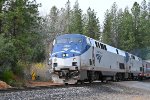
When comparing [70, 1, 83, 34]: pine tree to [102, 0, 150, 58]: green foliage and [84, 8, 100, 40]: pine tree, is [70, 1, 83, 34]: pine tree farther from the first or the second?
[102, 0, 150, 58]: green foliage

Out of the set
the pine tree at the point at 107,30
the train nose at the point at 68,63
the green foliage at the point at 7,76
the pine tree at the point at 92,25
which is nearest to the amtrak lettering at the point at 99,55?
the train nose at the point at 68,63

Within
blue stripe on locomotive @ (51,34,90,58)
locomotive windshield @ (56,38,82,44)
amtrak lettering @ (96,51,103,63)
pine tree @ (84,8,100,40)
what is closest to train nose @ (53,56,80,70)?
blue stripe on locomotive @ (51,34,90,58)

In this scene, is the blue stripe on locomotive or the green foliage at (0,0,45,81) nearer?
the blue stripe on locomotive

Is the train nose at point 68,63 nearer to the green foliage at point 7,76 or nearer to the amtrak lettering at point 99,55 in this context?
the amtrak lettering at point 99,55

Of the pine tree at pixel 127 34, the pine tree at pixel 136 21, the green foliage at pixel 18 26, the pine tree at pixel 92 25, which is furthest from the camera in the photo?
the pine tree at pixel 136 21

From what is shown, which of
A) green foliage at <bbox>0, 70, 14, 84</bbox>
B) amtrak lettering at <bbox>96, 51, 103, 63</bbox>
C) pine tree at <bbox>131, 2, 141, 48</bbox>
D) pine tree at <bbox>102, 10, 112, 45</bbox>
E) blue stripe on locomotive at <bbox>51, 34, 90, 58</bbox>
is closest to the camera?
blue stripe on locomotive at <bbox>51, 34, 90, 58</bbox>

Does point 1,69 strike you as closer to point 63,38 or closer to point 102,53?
point 63,38

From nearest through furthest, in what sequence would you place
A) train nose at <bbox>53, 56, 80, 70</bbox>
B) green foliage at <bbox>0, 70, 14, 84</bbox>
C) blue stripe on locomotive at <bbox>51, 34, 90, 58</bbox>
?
1. train nose at <bbox>53, 56, 80, 70</bbox>
2. blue stripe on locomotive at <bbox>51, 34, 90, 58</bbox>
3. green foliage at <bbox>0, 70, 14, 84</bbox>

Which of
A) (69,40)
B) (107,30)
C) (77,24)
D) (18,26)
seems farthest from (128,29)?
(69,40)

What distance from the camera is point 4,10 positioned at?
107 ft

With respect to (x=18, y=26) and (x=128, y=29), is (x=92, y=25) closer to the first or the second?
(x=128, y=29)

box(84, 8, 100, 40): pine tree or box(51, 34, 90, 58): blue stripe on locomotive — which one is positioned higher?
box(84, 8, 100, 40): pine tree

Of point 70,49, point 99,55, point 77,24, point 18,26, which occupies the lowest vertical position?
point 99,55

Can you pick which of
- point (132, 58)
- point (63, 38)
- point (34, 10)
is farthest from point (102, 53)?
point (132, 58)
